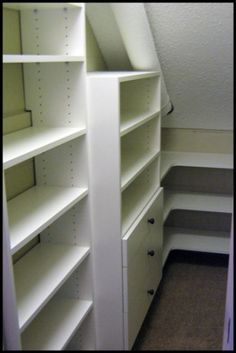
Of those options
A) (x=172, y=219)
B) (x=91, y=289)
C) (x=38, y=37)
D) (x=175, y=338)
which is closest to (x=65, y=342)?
(x=91, y=289)

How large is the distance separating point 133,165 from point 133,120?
274mm

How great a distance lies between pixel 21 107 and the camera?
1793 mm

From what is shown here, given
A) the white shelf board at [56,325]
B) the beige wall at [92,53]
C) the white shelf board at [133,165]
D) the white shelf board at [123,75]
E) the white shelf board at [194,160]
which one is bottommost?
the white shelf board at [56,325]

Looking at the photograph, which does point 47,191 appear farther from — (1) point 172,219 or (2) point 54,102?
(1) point 172,219

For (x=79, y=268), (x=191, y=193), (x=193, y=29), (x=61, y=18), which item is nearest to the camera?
(x=61, y=18)

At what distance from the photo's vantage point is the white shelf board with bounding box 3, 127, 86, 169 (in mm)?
1301

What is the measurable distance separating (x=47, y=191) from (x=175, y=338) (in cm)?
119

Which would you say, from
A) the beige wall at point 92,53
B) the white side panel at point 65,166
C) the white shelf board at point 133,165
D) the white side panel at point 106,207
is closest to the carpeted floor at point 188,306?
the white side panel at point 106,207

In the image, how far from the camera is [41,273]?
1691 mm

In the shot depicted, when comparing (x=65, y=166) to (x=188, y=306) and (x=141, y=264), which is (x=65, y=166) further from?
(x=188, y=306)

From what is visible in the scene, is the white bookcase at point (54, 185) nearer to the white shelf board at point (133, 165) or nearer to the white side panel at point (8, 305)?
the white side panel at point (8, 305)

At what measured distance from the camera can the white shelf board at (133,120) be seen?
1937 mm

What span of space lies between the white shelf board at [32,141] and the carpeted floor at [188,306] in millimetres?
1297

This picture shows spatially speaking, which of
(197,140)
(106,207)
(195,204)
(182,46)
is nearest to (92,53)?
(182,46)
